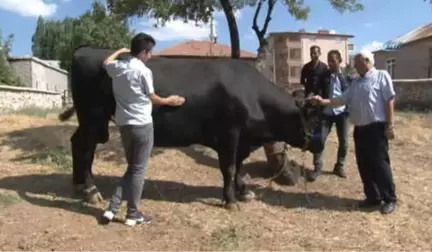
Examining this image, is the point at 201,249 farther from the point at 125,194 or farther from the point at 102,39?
the point at 102,39

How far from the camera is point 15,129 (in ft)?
38.7

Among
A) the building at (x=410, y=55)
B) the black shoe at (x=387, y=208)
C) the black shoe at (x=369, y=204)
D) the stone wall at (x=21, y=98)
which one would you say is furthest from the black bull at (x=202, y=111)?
the building at (x=410, y=55)

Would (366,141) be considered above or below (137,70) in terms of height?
below

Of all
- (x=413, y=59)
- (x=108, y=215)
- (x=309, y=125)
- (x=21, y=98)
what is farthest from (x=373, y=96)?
(x=413, y=59)

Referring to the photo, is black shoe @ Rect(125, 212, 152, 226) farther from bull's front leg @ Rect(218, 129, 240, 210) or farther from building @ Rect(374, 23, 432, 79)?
building @ Rect(374, 23, 432, 79)

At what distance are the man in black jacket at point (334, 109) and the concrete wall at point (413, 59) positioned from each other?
26807 millimetres

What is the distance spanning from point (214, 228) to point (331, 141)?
5.66 metres

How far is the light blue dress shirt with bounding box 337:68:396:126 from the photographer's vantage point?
6867mm

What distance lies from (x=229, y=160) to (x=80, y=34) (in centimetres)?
4504

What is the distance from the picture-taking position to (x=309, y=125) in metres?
7.39

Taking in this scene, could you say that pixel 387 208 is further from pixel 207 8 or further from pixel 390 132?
pixel 207 8

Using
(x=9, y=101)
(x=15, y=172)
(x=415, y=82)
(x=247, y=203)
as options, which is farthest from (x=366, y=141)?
(x=415, y=82)

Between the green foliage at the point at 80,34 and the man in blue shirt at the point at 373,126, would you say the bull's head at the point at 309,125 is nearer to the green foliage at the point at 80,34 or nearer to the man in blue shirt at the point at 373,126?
the man in blue shirt at the point at 373,126

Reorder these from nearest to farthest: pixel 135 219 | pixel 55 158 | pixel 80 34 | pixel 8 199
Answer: pixel 135 219 < pixel 8 199 < pixel 55 158 < pixel 80 34
